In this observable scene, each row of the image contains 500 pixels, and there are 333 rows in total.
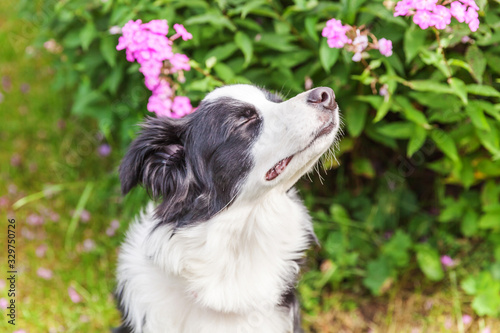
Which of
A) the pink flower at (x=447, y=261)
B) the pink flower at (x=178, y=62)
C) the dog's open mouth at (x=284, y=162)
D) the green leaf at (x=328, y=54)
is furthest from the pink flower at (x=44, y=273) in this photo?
the pink flower at (x=447, y=261)

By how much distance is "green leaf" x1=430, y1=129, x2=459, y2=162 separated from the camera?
2.74 m

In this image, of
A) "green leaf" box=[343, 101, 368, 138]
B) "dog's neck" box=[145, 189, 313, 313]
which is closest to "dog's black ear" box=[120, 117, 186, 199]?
"dog's neck" box=[145, 189, 313, 313]

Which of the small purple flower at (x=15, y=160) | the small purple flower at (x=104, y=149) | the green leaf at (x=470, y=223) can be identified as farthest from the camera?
the small purple flower at (x=15, y=160)

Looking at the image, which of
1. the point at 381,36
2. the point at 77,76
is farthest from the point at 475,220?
the point at 77,76

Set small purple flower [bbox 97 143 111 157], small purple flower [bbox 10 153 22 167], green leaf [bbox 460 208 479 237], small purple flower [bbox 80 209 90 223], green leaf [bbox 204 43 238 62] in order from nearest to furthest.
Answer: green leaf [bbox 204 43 238 62] < green leaf [bbox 460 208 479 237] < small purple flower [bbox 80 209 90 223] < small purple flower [bbox 97 143 111 157] < small purple flower [bbox 10 153 22 167]

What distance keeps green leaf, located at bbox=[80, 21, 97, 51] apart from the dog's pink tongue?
1471mm

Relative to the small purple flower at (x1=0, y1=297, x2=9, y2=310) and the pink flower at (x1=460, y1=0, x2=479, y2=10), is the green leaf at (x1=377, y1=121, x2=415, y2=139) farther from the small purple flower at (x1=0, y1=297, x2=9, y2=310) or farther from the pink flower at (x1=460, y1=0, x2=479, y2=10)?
the small purple flower at (x1=0, y1=297, x2=9, y2=310)

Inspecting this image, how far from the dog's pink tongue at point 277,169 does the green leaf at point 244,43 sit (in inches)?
29.6

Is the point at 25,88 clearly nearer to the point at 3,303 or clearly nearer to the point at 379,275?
the point at 3,303

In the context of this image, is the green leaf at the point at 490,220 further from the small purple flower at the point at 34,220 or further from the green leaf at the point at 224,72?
the small purple flower at the point at 34,220

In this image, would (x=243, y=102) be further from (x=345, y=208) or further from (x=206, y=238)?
(x=345, y=208)

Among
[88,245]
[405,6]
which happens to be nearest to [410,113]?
[405,6]

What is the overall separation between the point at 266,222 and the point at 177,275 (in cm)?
44

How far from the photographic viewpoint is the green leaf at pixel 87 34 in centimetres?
304
